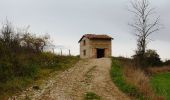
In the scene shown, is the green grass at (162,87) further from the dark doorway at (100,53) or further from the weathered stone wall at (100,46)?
the dark doorway at (100,53)

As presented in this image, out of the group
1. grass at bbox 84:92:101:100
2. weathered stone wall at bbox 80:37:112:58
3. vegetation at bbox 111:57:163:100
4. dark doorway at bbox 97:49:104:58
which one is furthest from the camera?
dark doorway at bbox 97:49:104:58

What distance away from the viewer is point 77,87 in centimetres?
2345

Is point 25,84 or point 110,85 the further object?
point 110,85

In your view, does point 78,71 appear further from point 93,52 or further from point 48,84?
point 93,52

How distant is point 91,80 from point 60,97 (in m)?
6.59

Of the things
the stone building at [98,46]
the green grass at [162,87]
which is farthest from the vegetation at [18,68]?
→ the stone building at [98,46]

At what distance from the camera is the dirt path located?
20511 mm

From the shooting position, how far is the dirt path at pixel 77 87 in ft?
67.3

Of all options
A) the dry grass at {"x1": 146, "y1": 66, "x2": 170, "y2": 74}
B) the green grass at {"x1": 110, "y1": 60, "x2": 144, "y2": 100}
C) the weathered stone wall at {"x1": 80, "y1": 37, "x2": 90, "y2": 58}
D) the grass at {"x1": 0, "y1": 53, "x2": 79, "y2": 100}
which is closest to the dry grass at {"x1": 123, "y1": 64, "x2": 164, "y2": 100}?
the green grass at {"x1": 110, "y1": 60, "x2": 144, "y2": 100}

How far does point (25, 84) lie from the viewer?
23.3m

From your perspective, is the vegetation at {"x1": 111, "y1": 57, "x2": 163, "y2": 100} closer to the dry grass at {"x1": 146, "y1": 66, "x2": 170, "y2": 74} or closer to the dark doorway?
the dry grass at {"x1": 146, "y1": 66, "x2": 170, "y2": 74}

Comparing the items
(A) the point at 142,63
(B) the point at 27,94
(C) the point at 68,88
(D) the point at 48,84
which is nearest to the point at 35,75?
(D) the point at 48,84

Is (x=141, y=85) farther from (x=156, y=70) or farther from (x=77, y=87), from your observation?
(x=156, y=70)

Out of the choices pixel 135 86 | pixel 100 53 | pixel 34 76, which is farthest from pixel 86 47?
pixel 135 86
